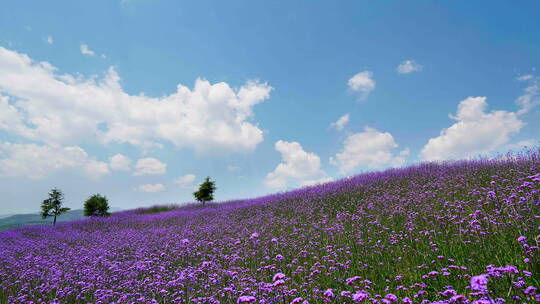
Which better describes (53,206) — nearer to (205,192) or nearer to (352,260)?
(205,192)

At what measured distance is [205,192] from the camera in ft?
88.5

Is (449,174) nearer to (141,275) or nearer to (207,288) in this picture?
(207,288)

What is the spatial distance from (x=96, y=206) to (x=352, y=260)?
82.4 ft

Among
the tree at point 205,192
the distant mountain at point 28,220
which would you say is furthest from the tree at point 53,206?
the tree at point 205,192

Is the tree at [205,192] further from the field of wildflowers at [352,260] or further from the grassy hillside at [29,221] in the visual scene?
the field of wildflowers at [352,260]

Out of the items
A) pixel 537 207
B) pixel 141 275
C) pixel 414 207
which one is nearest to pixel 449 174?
pixel 414 207

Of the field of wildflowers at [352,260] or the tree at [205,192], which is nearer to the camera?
the field of wildflowers at [352,260]

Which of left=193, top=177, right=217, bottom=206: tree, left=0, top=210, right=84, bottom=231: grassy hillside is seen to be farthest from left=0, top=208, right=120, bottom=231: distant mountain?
left=193, top=177, right=217, bottom=206: tree

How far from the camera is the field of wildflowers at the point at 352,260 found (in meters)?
3.32

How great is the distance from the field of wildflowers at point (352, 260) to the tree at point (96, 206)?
13.9 m

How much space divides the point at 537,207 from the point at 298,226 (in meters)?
5.98

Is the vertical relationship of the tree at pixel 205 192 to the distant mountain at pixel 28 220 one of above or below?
above

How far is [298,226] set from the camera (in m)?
9.21

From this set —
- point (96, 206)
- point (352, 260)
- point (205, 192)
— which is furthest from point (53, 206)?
point (352, 260)
